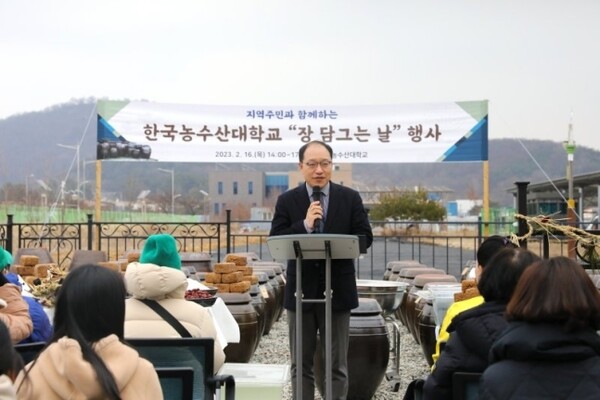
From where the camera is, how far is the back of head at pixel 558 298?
2.37 m

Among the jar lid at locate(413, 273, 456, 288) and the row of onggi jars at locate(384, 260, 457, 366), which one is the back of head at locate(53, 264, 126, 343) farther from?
the jar lid at locate(413, 273, 456, 288)

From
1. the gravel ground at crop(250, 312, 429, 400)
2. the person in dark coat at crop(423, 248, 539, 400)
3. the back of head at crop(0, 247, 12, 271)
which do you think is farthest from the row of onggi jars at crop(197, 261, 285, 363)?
the person in dark coat at crop(423, 248, 539, 400)

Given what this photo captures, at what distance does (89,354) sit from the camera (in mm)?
2344

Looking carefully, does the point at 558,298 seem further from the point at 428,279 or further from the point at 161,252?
the point at 428,279

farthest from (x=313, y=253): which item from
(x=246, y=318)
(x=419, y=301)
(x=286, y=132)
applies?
(x=286, y=132)

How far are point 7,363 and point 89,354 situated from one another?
0.73 ft

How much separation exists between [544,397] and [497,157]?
97799 mm

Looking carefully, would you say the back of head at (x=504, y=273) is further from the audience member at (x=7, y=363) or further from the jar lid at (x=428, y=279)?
the jar lid at (x=428, y=279)

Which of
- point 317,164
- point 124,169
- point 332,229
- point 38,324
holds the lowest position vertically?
point 38,324

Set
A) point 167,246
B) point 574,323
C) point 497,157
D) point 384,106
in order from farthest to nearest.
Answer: point 497,157 → point 384,106 → point 167,246 → point 574,323

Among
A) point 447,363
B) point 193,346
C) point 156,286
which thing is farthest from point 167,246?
point 447,363

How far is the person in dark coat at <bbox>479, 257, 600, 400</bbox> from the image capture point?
7.77 ft

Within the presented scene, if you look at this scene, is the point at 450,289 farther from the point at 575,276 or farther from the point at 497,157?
the point at 497,157

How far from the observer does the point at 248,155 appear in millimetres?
13008
